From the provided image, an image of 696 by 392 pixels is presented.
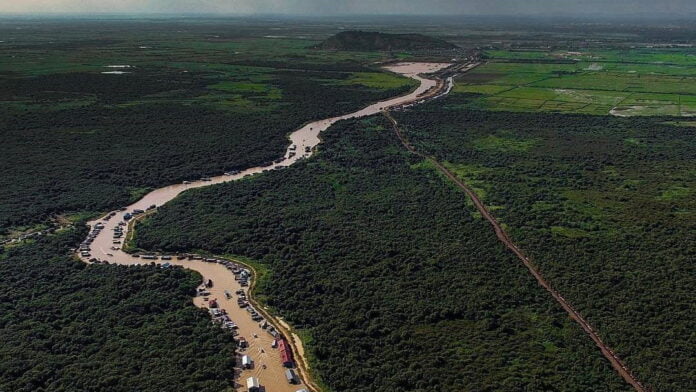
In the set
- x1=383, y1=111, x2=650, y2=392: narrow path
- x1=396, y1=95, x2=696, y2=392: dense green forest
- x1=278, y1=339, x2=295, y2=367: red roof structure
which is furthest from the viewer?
x1=396, y1=95, x2=696, y2=392: dense green forest

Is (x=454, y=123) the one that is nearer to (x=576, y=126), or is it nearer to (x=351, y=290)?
(x=576, y=126)

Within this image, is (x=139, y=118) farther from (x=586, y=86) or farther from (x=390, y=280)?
(x=586, y=86)

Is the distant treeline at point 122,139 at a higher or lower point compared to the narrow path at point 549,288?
higher

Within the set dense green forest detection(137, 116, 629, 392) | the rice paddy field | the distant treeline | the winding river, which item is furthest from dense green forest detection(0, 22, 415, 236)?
the rice paddy field

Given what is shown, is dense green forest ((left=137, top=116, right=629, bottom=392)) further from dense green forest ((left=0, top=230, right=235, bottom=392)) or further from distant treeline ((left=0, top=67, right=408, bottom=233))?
distant treeline ((left=0, top=67, right=408, bottom=233))

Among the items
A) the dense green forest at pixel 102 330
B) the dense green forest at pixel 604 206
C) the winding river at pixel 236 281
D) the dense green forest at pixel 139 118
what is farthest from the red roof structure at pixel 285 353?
the dense green forest at pixel 139 118

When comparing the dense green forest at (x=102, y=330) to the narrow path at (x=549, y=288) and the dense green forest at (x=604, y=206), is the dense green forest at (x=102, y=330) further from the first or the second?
the dense green forest at (x=604, y=206)
